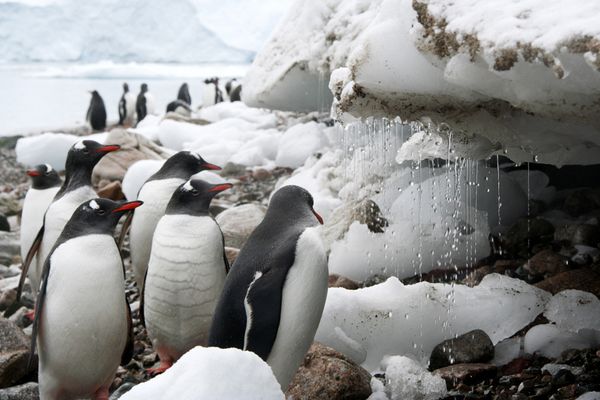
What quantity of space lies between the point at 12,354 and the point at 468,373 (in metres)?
1.94

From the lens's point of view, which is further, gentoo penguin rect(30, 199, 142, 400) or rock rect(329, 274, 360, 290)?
rock rect(329, 274, 360, 290)

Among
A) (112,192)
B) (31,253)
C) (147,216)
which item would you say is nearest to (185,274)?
(147,216)

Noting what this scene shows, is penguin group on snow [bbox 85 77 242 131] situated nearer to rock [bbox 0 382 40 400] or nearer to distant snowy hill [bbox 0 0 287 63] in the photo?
rock [bbox 0 382 40 400]

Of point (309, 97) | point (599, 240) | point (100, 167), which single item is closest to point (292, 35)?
point (309, 97)

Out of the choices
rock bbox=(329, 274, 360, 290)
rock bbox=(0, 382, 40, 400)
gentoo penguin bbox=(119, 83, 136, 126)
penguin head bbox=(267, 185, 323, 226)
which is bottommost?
rock bbox=(0, 382, 40, 400)

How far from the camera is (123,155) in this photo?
7.93 meters

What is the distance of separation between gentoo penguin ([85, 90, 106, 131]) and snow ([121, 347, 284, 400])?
15364 millimetres

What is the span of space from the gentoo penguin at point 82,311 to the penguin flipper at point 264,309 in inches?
29.5

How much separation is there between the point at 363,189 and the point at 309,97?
2.45 meters

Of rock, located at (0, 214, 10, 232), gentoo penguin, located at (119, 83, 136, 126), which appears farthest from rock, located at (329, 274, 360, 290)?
gentoo penguin, located at (119, 83, 136, 126)

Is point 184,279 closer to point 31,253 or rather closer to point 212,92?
point 31,253

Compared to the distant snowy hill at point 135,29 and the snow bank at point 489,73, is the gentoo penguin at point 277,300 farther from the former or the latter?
the distant snowy hill at point 135,29

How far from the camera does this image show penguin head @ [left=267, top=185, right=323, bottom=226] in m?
2.75

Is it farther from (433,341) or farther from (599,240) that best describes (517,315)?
(599,240)
